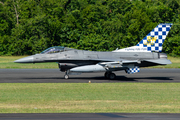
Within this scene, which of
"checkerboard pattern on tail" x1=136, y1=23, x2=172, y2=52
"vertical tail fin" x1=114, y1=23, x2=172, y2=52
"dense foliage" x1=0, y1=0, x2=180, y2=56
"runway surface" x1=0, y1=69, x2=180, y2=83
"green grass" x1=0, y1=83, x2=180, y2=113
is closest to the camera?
"green grass" x1=0, y1=83, x2=180, y2=113

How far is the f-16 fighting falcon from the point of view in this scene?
2208 cm

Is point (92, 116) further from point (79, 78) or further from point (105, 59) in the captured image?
point (79, 78)

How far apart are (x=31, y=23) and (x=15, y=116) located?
4974cm

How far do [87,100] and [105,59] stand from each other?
959 centimetres

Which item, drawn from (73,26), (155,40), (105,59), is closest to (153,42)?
(155,40)

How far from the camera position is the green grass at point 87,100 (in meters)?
11.3

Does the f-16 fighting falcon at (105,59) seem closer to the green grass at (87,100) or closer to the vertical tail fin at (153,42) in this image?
the vertical tail fin at (153,42)

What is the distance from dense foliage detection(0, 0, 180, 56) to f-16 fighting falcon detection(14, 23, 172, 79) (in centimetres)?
3037

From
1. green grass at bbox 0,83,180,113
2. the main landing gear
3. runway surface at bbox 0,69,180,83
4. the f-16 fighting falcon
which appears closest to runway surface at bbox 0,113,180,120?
green grass at bbox 0,83,180,113

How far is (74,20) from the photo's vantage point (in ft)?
192

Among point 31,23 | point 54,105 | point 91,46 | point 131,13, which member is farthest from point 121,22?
point 54,105

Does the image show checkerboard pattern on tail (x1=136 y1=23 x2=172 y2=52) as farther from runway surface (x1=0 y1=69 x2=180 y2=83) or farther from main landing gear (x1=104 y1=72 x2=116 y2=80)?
main landing gear (x1=104 y1=72 x2=116 y2=80)

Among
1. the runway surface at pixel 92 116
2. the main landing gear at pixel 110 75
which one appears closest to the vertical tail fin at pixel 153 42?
the main landing gear at pixel 110 75

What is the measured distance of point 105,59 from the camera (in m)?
22.8
